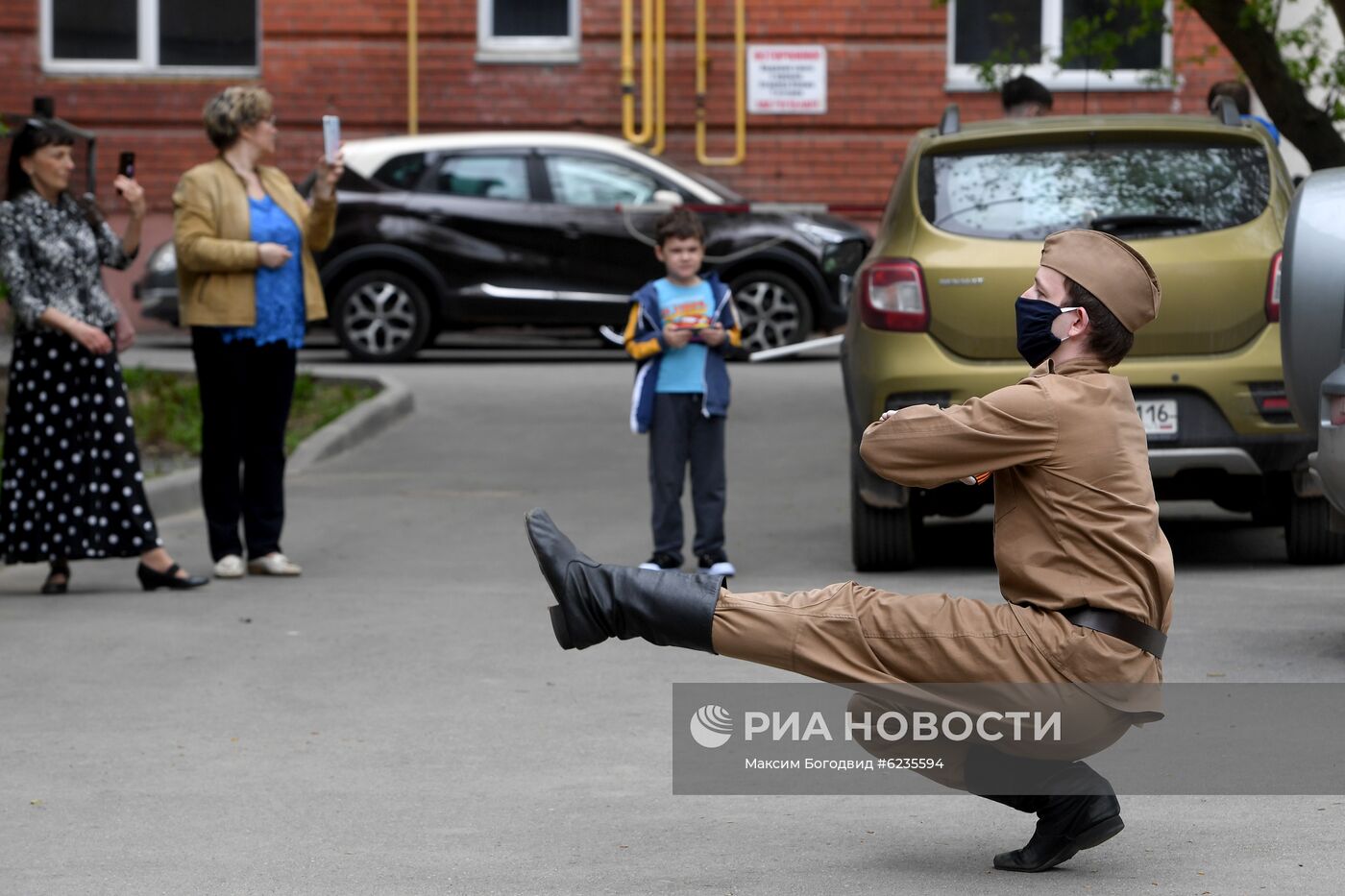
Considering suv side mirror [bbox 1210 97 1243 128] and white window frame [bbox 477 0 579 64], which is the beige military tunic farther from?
white window frame [bbox 477 0 579 64]

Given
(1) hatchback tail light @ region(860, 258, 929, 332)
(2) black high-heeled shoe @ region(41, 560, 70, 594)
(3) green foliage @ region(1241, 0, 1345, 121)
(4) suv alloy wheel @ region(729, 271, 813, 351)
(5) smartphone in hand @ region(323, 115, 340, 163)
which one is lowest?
(2) black high-heeled shoe @ region(41, 560, 70, 594)

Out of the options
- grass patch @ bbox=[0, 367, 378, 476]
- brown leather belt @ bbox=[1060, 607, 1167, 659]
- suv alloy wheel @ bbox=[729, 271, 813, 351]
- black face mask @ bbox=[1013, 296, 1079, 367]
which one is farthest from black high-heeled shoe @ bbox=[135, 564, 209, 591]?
suv alloy wheel @ bbox=[729, 271, 813, 351]

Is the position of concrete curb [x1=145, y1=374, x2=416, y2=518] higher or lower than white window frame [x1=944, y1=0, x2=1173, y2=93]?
lower

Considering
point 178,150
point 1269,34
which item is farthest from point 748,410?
point 178,150

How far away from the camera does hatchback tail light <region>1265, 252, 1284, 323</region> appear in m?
8.17

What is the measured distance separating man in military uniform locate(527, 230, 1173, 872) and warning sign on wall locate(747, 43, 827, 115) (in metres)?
17.9

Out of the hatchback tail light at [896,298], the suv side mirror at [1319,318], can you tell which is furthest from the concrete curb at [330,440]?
the suv side mirror at [1319,318]

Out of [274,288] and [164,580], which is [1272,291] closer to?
[274,288]

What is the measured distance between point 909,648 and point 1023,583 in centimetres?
25

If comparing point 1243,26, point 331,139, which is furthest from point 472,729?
point 1243,26

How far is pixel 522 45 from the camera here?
73.3 ft

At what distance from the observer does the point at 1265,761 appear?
5516 mm

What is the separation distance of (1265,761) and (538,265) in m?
13.4

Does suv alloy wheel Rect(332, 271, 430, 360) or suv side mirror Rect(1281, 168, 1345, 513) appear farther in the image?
suv alloy wheel Rect(332, 271, 430, 360)
